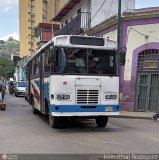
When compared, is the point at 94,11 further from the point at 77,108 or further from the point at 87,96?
the point at 77,108

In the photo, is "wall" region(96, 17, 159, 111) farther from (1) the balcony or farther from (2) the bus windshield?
(2) the bus windshield

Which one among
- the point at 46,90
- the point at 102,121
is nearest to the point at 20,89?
the point at 46,90

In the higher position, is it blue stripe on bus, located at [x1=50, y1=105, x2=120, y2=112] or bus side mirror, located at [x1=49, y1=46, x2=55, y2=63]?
bus side mirror, located at [x1=49, y1=46, x2=55, y2=63]

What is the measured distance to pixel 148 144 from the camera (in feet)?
35.0

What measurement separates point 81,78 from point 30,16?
350ft

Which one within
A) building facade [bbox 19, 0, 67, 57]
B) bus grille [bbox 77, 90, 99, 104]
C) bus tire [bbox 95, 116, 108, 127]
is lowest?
bus tire [bbox 95, 116, 108, 127]

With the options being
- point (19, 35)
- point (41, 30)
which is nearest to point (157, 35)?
point (41, 30)

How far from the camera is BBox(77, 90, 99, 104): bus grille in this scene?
1328 cm

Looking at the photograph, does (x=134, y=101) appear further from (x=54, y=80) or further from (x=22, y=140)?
(x=22, y=140)

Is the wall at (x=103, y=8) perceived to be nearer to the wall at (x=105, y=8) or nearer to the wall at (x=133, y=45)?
the wall at (x=105, y=8)

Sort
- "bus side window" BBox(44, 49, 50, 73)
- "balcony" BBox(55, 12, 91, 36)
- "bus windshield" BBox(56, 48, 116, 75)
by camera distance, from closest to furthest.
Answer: "bus windshield" BBox(56, 48, 116, 75)
"bus side window" BBox(44, 49, 50, 73)
"balcony" BBox(55, 12, 91, 36)

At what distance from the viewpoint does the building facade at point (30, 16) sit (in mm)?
114250

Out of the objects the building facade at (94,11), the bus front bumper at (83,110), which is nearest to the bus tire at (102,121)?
the bus front bumper at (83,110)

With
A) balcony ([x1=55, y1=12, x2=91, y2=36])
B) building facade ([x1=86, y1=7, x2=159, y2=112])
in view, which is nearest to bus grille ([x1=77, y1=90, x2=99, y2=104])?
building facade ([x1=86, y1=7, x2=159, y2=112])
